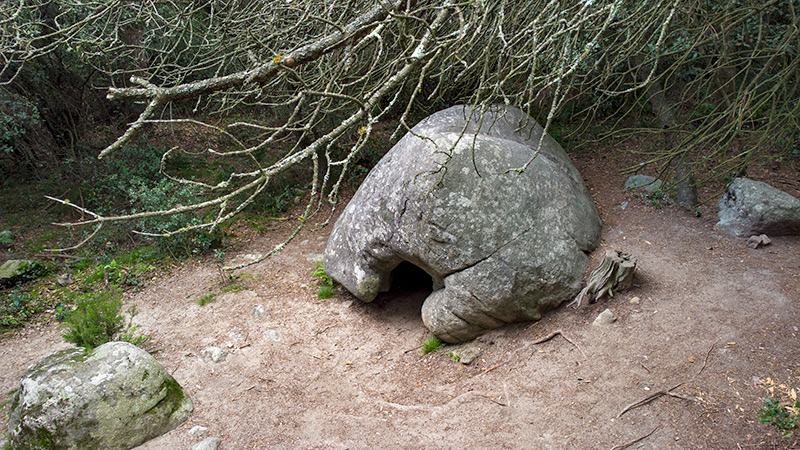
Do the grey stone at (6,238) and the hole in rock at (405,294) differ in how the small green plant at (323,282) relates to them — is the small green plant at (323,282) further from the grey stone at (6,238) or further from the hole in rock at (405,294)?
the grey stone at (6,238)

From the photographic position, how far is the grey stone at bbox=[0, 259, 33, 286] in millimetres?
5703

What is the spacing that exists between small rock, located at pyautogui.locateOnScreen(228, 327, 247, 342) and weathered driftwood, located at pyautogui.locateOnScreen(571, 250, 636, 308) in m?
2.98

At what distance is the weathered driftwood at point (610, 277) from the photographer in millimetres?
4137

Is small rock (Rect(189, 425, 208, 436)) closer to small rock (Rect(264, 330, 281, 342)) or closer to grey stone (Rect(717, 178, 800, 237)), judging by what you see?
small rock (Rect(264, 330, 281, 342))

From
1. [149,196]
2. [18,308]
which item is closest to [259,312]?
[149,196]

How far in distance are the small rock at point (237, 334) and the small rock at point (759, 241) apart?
4.60 m

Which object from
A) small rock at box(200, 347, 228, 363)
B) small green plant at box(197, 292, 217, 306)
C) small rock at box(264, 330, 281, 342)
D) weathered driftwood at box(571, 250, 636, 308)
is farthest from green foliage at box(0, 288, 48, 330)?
weathered driftwood at box(571, 250, 636, 308)

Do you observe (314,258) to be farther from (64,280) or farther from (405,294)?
(64,280)

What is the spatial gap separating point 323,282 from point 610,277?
2.86 m

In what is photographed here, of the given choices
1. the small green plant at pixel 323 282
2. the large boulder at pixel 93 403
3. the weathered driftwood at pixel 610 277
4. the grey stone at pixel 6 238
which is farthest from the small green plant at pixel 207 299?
the weathered driftwood at pixel 610 277

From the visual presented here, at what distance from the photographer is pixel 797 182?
17.8 ft

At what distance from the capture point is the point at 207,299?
5297 mm

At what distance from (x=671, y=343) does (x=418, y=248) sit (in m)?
2.03

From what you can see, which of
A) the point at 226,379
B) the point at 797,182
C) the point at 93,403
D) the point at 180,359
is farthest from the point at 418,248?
the point at 797,182
